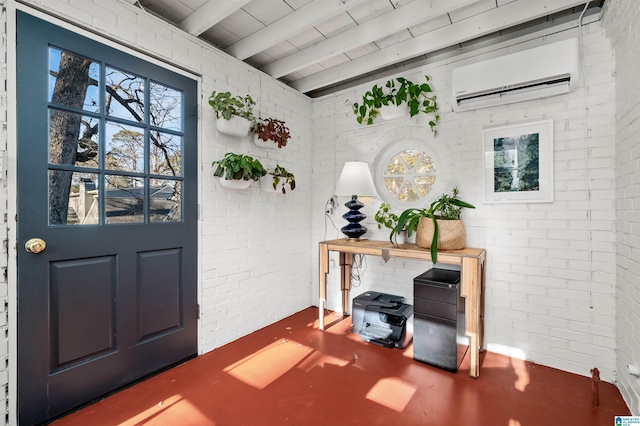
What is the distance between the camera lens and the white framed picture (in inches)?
90.7

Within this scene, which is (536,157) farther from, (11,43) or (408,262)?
(11,43)

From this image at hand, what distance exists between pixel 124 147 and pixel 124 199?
1.16ft

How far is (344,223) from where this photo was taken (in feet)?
11.2

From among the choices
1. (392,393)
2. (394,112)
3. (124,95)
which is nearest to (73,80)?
(124,95)

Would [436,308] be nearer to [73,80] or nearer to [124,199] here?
[124,199]

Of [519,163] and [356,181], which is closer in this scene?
[519,163]

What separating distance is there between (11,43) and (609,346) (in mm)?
4139

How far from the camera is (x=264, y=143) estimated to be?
2840 millimetres

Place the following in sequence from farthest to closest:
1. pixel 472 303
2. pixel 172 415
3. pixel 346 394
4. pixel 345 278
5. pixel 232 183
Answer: pixel 345 278
pixel 232 183
pixel 472 303
pixel 346 394
pixel 172 415

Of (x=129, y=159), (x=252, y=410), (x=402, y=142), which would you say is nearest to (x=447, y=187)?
(x=402, y=142)

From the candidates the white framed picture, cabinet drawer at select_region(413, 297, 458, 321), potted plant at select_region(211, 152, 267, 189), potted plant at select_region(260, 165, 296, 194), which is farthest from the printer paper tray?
potted plant at select_region(211, 152, 267, 189)

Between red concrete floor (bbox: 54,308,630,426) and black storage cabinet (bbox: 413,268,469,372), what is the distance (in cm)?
9

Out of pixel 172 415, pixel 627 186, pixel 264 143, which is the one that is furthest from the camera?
pixel 264 143

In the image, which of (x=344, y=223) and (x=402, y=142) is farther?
(x=344, y=223)
